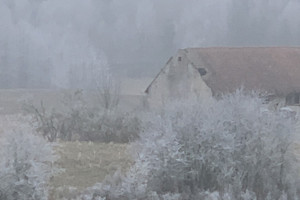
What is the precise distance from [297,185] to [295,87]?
77.6 ft

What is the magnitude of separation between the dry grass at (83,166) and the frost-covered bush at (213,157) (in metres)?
1.04

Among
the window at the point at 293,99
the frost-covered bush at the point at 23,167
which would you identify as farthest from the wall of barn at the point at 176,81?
the frost-covered bush at the point at 23,167

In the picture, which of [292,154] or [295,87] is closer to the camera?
[292,154]

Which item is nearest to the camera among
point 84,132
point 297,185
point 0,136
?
point 0,136

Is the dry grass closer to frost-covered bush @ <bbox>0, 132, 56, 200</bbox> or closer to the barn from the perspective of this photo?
frost-covered bush @ <bbox>0, 132, 56, 200</bbox>

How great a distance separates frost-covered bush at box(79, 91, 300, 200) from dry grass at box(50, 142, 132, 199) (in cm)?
104

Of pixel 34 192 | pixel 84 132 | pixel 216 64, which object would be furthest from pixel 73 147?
pixel 216 64

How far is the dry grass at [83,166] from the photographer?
1311cm

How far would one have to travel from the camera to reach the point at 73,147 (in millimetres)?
20547

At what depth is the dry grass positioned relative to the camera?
43.0 ft

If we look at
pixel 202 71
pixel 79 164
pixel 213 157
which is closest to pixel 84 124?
pixel 202 71

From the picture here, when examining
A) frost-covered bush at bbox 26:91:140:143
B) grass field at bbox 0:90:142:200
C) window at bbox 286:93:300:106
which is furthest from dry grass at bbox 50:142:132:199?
window at bbox 286:93:300:106

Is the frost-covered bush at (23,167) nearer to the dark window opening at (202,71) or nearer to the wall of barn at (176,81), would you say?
the wall of barn at (176,81)

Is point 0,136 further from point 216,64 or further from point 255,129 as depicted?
point 216,64
